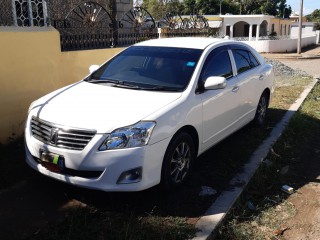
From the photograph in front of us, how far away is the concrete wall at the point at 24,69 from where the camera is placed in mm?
5754

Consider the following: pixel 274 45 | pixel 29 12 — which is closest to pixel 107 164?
pixel 29 12

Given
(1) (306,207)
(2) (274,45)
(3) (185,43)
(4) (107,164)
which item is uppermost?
(3) (185,43)

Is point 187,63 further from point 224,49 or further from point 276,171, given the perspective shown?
point 276,171

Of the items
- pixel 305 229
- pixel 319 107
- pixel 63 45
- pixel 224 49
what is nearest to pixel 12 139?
pixel 63 45

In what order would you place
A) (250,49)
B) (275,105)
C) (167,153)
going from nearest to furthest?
1. (167,153)
2. (250,49)
3. (275,105)

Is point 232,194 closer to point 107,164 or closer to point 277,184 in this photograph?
point 277,184

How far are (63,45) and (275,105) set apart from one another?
15.9 ft

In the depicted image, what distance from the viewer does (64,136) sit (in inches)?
152

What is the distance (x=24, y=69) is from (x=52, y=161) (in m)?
2.61

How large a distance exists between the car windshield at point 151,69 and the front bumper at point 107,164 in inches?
42.2

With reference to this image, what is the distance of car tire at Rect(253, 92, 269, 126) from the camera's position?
682 centimetres

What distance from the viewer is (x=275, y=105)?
8.93m

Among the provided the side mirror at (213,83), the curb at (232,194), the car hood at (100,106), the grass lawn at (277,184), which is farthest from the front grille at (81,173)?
the side mirror at (213,83)

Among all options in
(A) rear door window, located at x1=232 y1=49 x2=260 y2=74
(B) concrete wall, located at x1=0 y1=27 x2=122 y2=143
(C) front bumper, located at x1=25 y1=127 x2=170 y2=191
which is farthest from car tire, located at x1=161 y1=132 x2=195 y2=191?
(B) concrete wall, located at x1=0 y1=27 x2=122 y2=143
